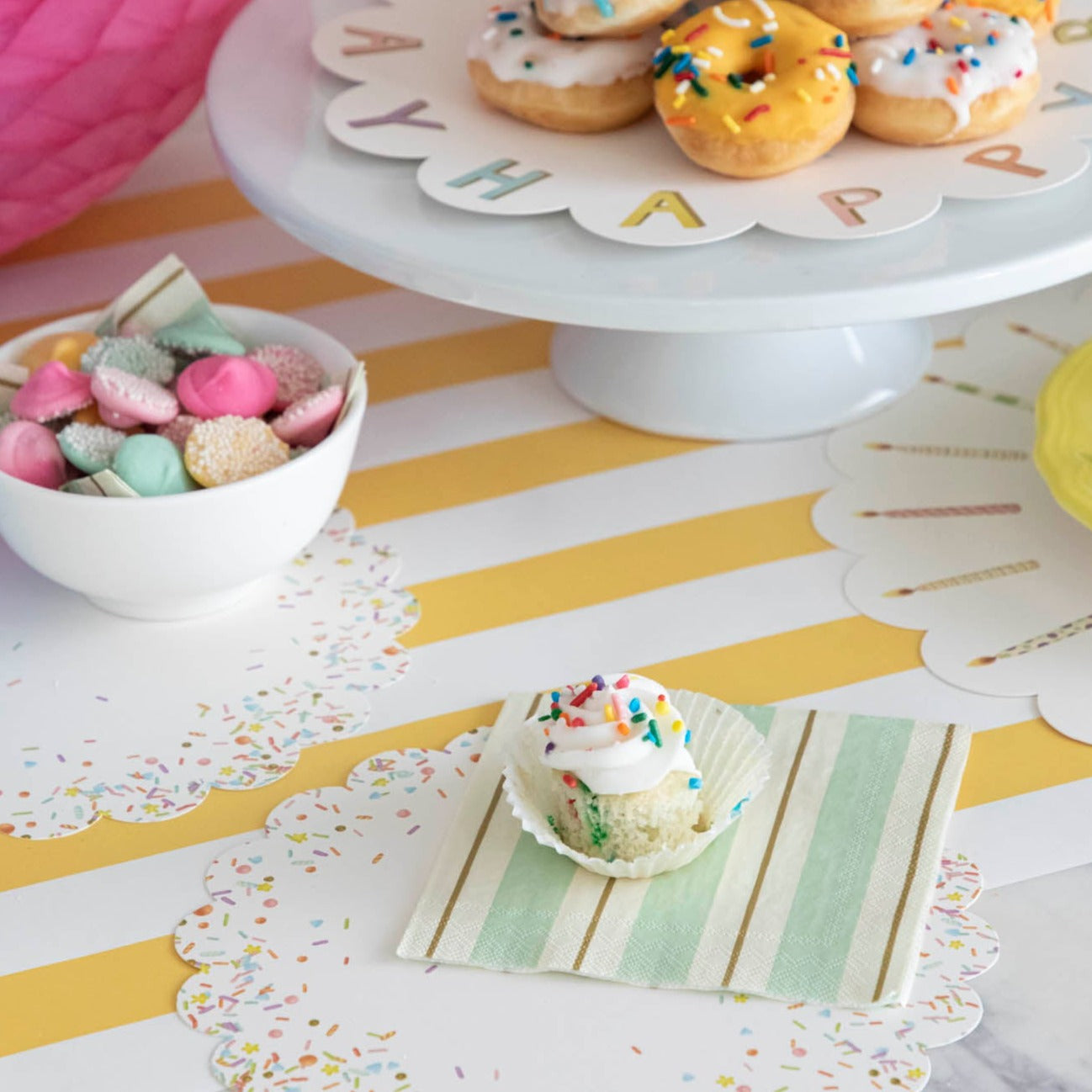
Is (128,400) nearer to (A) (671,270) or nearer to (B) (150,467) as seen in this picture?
(B) (150,467)

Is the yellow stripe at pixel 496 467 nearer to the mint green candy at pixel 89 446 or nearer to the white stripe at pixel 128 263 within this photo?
the mint green candy at pixel 89 446

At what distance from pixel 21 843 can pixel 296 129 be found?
0.49 meters

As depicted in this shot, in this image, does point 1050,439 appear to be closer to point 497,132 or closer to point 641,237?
point 641,237

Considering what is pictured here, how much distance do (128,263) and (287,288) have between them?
5.6 inches

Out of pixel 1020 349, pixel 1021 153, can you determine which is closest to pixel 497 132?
pixel 1021 153

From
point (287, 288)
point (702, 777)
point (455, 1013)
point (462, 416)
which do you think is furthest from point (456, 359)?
point (455, 1013)

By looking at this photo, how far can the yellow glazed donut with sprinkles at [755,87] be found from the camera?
0.95 m

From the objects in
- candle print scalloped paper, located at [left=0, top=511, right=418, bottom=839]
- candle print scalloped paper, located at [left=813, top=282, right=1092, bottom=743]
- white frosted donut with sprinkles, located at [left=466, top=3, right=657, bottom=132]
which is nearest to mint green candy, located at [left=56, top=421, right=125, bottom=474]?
candle print scalloped paper, located at [left=0, top=511, right=418, bottom=839]

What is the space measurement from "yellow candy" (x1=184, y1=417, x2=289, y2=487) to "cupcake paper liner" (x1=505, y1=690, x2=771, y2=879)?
0.22 meters

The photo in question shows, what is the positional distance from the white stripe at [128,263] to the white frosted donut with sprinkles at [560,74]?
0.39 m

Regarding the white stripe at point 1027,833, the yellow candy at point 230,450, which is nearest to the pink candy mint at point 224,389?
the yellow candy at point 230,450

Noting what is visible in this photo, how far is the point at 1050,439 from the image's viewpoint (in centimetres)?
100

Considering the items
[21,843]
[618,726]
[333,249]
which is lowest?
[21,843]

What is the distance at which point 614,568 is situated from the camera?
1032 mm
